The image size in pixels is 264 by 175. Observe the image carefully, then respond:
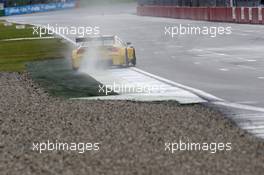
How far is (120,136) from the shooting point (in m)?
11.9

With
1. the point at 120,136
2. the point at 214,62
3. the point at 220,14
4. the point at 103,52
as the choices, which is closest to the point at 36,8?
the point at 220,14

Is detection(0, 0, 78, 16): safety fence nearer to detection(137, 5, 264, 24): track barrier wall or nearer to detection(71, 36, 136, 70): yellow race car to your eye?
detection(137, 5, 264, 24): track barrier wall

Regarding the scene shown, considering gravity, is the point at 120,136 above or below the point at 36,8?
above

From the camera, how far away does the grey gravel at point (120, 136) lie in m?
9.59

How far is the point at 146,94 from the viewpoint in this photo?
58.3ft

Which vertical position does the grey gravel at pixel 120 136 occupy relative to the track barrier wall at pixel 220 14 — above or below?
above

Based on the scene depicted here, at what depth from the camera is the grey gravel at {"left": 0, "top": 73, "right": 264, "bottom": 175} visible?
378 inches

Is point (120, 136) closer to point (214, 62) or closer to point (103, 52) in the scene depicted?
point (103, 52)

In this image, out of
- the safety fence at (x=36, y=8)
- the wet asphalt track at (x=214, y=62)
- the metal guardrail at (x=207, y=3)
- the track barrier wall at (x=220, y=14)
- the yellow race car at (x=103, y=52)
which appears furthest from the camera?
the safety fence at (x=36, y=8)

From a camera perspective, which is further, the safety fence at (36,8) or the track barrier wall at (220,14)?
the safety fence at (36,8)

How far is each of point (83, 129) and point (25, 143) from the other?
1.29 m

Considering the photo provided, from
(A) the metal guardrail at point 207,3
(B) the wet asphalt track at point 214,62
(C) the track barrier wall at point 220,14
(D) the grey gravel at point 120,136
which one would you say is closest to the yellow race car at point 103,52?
(B) the wet asphalt track at point 214,62

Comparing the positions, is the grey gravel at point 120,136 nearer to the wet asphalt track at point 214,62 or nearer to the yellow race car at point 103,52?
the wet asphalt track at point 214,62

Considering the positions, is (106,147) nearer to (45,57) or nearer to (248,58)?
(248,58)
